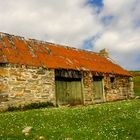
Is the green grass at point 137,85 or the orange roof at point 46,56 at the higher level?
the orange roof at point 46,56

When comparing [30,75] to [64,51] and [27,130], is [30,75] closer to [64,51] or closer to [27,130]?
[64,51]

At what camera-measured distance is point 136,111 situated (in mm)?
22422

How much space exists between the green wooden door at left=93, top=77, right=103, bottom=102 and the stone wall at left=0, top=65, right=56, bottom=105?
7.71 metres

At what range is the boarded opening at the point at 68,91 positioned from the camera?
34384 millimetres

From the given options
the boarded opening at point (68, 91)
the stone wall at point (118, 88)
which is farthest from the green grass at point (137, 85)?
the boarded opening at point (68, 91)

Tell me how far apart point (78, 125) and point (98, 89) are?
21.4 meters

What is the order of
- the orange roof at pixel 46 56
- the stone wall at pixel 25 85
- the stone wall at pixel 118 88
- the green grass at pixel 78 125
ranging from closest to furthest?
the green grass at pixel 78 125 → the stone wall at pixel 25 85 → the orange roof at pixel 46 56 → the stone wall at pixel 118 88

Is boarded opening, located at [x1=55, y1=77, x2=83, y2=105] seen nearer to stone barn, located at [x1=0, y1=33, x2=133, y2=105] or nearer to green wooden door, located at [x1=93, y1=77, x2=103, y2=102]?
stone barn, located at [x1=0, y1=33, x2=133, y2=105]

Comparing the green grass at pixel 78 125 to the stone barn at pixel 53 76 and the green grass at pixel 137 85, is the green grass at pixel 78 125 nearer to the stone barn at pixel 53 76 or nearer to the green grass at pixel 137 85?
the stone barn at pixel 53 76

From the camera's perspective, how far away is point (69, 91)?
35719 mm

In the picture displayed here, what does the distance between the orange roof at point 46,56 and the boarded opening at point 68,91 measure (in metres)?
1.42

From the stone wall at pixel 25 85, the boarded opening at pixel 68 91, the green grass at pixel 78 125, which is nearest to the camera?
the green grass at pixel 78 125

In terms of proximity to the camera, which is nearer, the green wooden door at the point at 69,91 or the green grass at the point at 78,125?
the green grass at the point at 78,125

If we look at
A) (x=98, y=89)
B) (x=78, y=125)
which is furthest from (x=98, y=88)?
(x=78, y=125)
